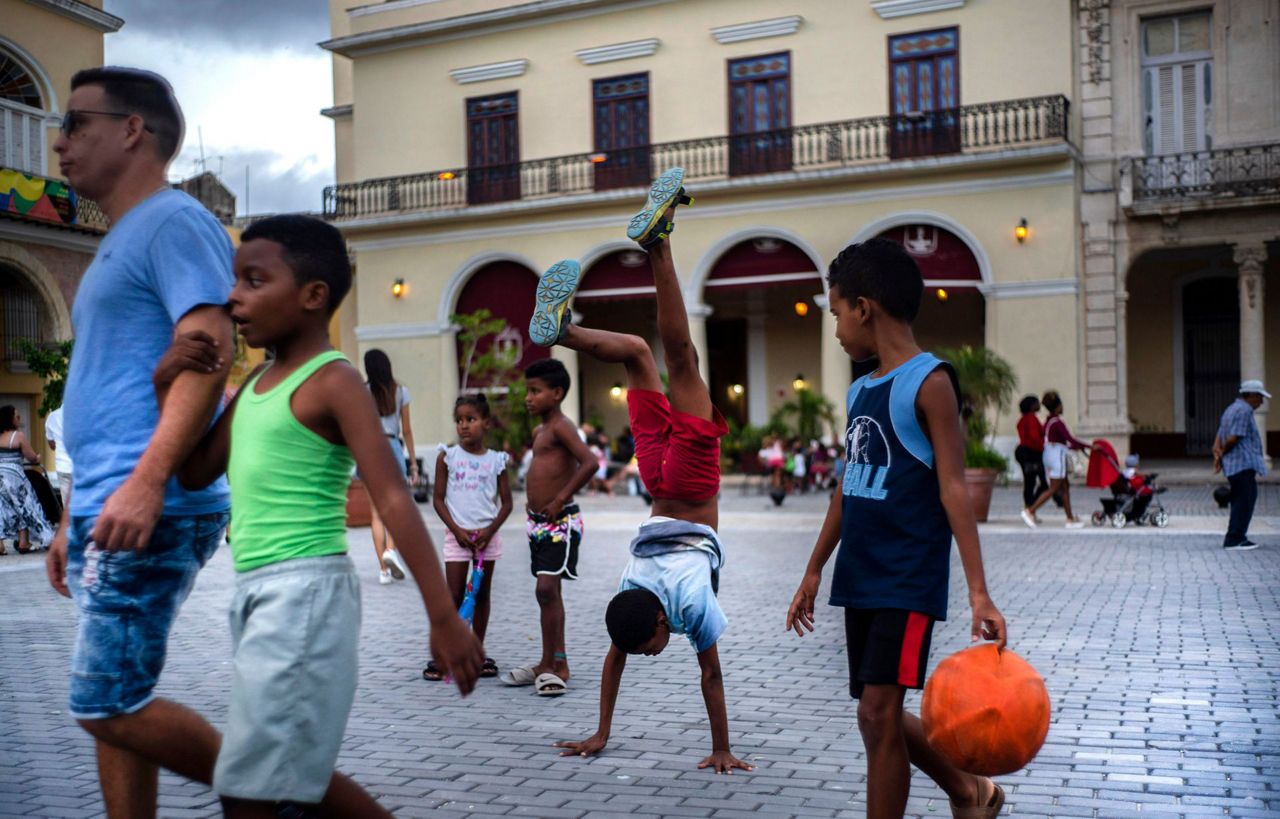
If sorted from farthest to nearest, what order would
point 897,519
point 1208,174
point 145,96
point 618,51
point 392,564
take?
point 618,51, point 1208,174, point 392,564, point 897,519, point 145,96

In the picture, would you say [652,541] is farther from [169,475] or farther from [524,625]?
[524,625]

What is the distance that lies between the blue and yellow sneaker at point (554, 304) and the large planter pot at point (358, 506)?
33.6 feet

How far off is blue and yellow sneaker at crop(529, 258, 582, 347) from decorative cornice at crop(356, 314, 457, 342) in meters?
25.2

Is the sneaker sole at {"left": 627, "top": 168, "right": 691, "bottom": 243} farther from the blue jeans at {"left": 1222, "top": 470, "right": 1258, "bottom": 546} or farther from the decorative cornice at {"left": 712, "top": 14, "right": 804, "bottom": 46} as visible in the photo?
the decorative cornice at {"left": 712, "top": 14, "right": 804, "bottom": 46}

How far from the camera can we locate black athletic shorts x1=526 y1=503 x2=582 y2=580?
22.4 ft

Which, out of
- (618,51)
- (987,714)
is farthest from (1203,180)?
(987,714)

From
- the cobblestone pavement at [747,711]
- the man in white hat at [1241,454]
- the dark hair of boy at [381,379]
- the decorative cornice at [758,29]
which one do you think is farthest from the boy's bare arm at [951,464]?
the decorative cornice at [758,29]

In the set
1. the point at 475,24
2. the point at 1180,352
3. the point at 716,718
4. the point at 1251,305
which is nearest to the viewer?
the point at 716,718

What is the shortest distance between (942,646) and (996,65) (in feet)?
65.3

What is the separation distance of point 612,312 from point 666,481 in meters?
26.8

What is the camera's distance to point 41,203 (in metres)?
25.3

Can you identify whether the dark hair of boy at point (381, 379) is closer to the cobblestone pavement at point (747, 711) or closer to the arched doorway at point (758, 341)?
the cobblestone pavement at point (747, 711)

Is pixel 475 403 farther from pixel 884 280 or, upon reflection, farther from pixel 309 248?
pixel 309 248

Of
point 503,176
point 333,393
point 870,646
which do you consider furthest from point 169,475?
point 503,176
